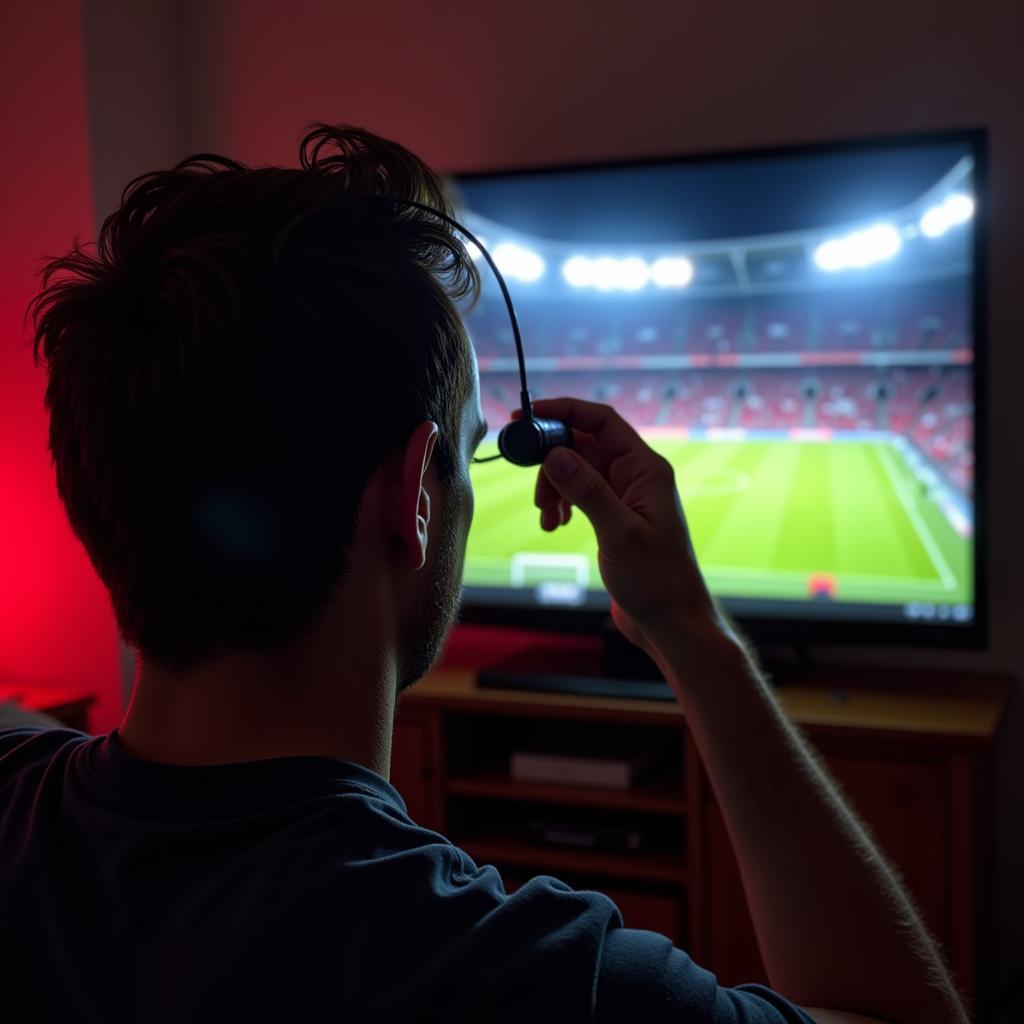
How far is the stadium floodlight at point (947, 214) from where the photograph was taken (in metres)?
2.56

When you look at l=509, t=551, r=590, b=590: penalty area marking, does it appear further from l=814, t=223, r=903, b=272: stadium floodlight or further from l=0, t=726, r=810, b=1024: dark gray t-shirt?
l=0, t=726, r=810, b=1024: dark gray t-shirt

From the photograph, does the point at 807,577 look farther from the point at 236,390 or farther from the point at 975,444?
the point at 236,390

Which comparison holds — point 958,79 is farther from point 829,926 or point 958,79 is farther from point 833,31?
point 829,926

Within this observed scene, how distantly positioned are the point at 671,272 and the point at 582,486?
73.3 inches

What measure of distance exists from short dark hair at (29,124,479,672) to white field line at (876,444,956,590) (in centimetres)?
192

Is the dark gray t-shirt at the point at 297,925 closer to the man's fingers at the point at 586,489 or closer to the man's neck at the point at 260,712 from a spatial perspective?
the man's neck at the point at 260,712

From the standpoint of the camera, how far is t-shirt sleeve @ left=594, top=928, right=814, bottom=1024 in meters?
0.70

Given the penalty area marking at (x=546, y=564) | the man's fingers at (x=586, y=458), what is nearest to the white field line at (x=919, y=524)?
the penalty area marking at (x=546, y=564)

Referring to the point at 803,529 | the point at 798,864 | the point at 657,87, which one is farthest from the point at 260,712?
the point at 657,87

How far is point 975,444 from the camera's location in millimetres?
2578

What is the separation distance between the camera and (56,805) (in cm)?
86

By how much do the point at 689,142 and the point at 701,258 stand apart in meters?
0.44

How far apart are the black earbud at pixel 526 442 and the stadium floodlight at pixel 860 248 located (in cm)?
177

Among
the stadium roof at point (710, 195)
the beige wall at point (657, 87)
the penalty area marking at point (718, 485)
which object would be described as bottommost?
the penalty area marking at point (718, 485)
